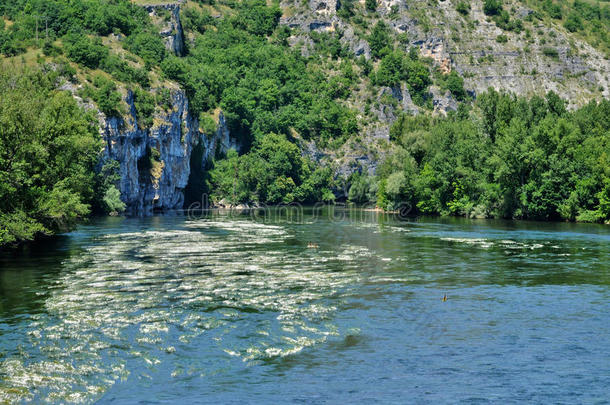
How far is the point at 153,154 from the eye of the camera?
529 ft

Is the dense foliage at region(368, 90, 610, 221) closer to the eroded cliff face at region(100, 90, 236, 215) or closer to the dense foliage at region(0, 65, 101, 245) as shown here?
the eroded cliff face at region(100, 90, 236, 215)

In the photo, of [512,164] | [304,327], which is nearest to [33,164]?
[304,327]

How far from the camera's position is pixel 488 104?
132m

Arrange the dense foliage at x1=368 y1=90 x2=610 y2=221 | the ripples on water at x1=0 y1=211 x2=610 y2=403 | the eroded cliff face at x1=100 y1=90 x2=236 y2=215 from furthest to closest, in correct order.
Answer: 1. the eroded cliff face at x1=100 y1=90 x2=236 y2=215
2. the dense foliage at x1=368 y1=90 x2=610 y2=221
3. the ripples on water at x1=0 y1=211 x2=610 y2=403

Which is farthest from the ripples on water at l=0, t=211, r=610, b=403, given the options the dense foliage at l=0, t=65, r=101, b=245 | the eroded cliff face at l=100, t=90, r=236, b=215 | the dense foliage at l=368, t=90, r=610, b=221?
the eroded cliff face at l=100, t=90, r=236, b=215

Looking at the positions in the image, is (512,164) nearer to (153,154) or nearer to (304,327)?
(153,154)

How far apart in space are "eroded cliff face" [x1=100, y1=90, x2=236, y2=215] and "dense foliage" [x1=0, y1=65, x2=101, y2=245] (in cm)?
6030

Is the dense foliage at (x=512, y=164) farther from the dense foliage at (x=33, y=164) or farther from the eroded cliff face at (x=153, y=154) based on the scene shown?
the dense foliage at (x=33, y=164)

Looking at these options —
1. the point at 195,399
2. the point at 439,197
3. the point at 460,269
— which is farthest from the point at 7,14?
the point at 195,399

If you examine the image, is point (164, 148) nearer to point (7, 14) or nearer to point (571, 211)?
point (7, 14)

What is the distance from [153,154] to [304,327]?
13339cm

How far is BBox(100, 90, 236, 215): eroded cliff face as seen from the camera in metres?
139

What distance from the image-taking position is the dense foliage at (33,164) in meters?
58.5

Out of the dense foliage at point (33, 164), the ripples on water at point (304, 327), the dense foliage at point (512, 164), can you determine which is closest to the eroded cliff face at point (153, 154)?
the dense foliage at point (512, 164)
